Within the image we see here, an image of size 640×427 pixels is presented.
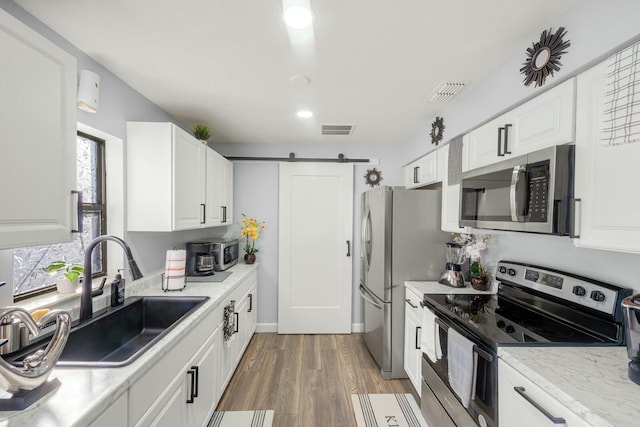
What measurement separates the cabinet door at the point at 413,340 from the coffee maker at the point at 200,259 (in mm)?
1859

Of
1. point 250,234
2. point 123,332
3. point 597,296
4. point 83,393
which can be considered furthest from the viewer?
point 250,234

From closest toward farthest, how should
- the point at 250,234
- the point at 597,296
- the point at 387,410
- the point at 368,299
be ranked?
1. the point at 597,296
2. the point at 387,410
3. the point at 368,299
4. the point at 250,234

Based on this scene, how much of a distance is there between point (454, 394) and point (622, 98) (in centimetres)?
156

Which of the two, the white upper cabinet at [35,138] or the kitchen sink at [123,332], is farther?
the kitchen sink at [123,332]

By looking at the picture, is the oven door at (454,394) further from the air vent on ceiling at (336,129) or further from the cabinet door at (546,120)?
the air vent on ceiling at (336,129)

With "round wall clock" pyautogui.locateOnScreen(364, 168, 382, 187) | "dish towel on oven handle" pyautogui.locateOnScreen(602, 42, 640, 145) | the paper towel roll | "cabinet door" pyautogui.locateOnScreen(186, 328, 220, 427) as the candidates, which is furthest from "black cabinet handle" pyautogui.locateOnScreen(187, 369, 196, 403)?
"round wall clock" pyautogui.locateOnScreen(364, 168, 382, 187)

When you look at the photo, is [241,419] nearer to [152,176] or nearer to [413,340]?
[413,340]

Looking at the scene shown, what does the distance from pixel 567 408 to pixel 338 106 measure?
2.25 metres

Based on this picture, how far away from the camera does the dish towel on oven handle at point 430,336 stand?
1795 millimetres

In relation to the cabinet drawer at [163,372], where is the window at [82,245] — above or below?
above

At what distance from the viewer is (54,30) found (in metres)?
1.45

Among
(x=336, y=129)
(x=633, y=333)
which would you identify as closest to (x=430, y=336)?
(x=633, y=333)

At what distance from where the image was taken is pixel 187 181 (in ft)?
7.48

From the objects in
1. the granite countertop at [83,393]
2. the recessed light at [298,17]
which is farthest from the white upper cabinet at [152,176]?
the recessed light at [298,17]
